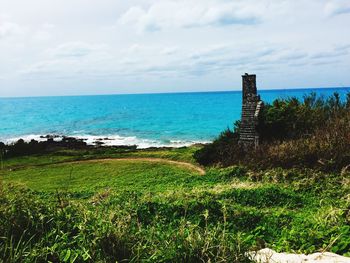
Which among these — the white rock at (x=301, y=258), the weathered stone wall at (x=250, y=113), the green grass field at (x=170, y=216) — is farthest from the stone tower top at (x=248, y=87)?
the white rock at (x=301, y=258)

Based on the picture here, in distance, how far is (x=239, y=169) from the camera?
15570 millimetres

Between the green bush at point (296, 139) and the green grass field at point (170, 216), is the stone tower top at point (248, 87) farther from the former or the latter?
the green grass field at point (170, 216)

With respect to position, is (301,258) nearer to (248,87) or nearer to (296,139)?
(296,139)

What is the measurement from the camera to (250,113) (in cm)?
1866

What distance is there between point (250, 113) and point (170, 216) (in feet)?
33.7

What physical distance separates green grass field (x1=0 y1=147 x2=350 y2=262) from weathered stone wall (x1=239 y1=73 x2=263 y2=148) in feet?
8.37

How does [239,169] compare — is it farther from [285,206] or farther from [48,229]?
[48,229]

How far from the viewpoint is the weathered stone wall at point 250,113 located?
18.3 m

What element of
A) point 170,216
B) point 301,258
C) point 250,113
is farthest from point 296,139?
point 301,258

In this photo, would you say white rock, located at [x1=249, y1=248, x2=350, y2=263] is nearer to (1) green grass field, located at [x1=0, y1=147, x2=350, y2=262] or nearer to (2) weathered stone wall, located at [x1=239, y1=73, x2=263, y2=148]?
(1) green grass field, located at [x1=0, y1=147, x2=350, y2=262]

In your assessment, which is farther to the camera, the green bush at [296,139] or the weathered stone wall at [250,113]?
the weathered stone wall at [250,113]

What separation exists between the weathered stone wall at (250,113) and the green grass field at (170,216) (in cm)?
255

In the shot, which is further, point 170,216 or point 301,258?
point 170,216

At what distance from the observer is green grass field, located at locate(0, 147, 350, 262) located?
198 inches
